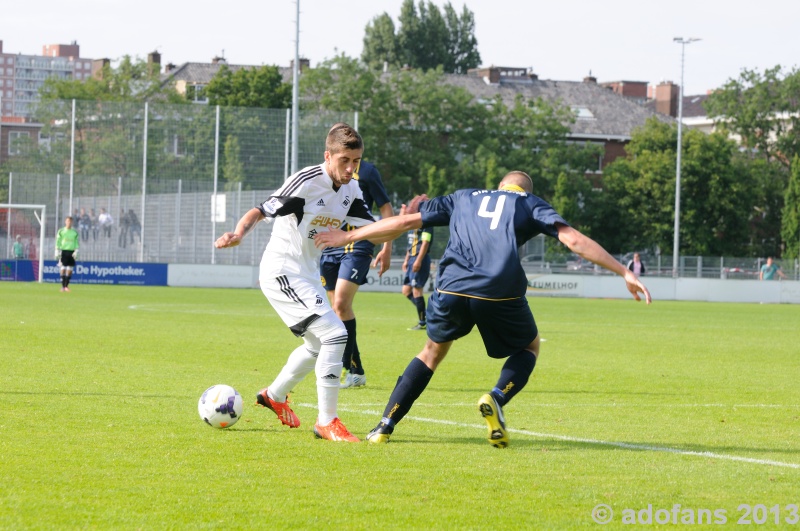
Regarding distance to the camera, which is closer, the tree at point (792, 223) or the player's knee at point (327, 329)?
the player's knee at point (327, 329)

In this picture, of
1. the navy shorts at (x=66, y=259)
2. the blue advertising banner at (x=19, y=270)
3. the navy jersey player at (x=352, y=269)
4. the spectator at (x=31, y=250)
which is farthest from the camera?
the spectator at (x=31, y=250)

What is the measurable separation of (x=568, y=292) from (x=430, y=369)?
33955 mm

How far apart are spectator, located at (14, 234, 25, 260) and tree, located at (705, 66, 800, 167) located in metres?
56.4

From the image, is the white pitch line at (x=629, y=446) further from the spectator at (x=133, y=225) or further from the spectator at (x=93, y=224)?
the spectator at (x=93, y=224)

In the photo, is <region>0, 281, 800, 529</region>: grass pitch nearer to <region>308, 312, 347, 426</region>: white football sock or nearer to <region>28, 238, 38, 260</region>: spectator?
<region>308, 312, 347, 426</region>: white football sock

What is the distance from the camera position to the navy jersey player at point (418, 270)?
60.0ft

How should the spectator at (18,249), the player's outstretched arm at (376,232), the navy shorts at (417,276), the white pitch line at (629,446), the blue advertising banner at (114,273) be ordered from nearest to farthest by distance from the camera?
1. the white pitch line at (629,446)
2. the player's outstretched arm at (376,232)
3. the navy shorts at (417,276)
4. the blue advertising banner at (114,273)
5. the spectator at (18,249)

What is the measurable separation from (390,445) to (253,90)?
66775 millimetres

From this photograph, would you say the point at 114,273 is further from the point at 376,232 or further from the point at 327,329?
the point at 376,232

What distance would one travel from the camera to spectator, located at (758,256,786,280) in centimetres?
4422

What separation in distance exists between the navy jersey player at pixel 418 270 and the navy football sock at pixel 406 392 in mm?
10312

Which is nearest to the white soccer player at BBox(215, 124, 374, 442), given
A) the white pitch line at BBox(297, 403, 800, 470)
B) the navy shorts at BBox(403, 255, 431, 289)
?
the white pitch line at BBox(297, 403, 800, 470)

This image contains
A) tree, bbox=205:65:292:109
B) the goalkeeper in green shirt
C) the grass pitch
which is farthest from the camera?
tree, bbox=205:65:292:109

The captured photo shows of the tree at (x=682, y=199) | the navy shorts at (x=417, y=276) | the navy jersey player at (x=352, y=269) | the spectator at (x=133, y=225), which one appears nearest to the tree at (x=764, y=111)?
the tree at (x=682, y=199)
